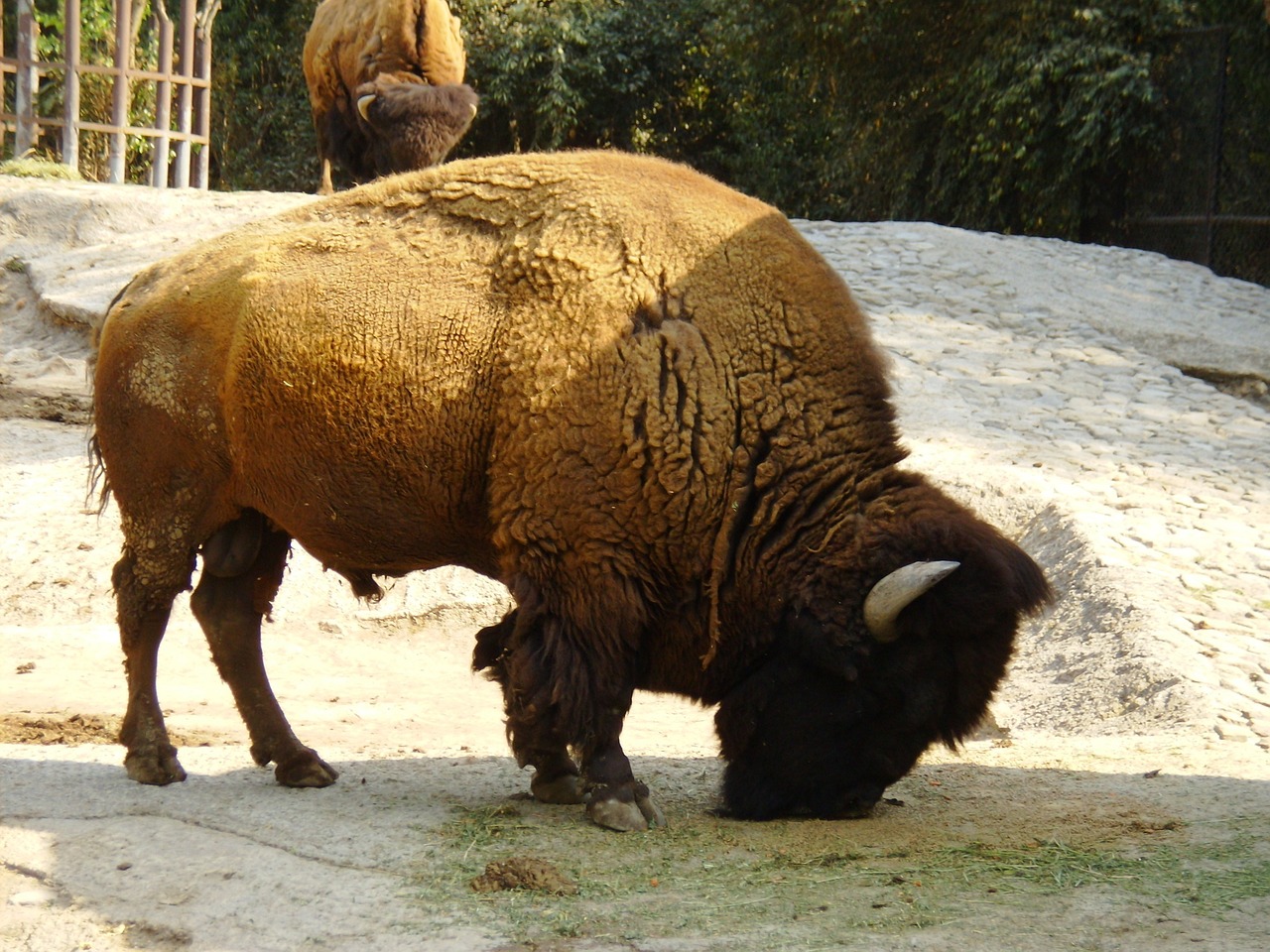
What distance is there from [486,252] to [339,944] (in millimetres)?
2204

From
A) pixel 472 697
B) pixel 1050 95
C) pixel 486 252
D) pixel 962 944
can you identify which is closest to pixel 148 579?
pixel 486 252

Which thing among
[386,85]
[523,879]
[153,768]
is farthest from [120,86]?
[523,879]

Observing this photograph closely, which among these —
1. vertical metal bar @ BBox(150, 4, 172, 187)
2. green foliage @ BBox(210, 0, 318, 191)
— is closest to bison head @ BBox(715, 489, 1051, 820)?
vertical metal bar @ BBox(150, 4, 172, 187)

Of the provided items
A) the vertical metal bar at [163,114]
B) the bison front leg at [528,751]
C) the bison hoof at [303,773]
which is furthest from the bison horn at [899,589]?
the vertical metal bar at [163,114]

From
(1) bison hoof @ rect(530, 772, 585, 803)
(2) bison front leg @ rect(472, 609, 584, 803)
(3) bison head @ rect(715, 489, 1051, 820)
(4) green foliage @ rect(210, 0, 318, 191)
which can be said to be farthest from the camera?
(4) green foliage @ rect(210, 0, 318, 191)

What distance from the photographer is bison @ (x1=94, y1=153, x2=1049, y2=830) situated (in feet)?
13.6

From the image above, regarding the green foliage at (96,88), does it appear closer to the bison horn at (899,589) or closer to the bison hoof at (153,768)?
the bison hoof at (153,768)

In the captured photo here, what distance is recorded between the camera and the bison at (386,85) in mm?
11445

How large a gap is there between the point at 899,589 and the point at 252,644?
Answer: 7.79 ft

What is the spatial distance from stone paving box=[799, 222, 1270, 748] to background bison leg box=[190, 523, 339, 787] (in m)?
3.21

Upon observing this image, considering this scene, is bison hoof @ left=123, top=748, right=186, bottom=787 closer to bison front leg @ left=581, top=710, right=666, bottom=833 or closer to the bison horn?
bison front leg @ left=581, top=710, right=666, bottom=833

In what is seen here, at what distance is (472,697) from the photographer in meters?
6.89

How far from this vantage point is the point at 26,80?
1614 cm

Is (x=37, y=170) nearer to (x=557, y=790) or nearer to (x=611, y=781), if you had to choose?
(x=557, y=790)
